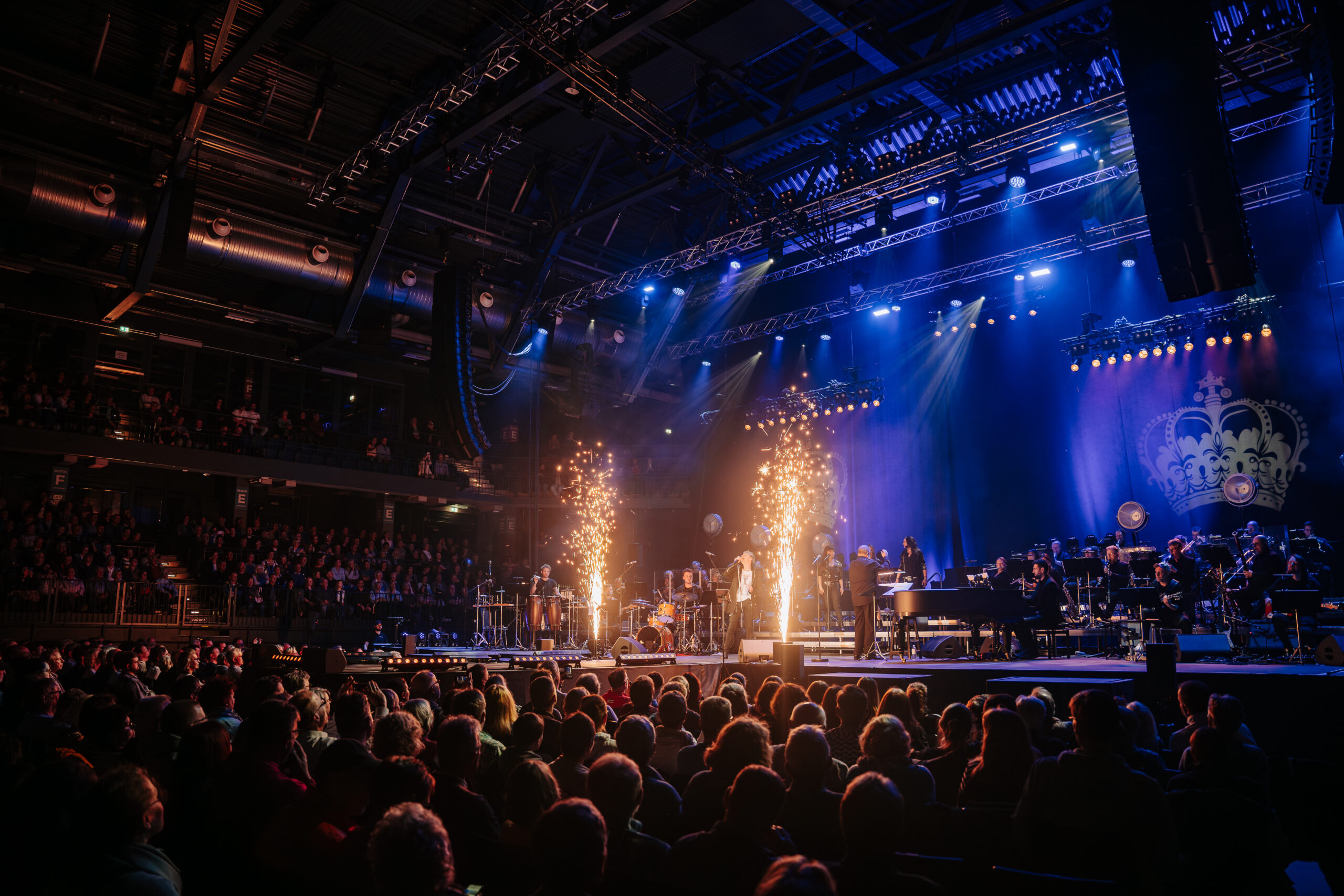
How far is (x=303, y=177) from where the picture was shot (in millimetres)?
15789

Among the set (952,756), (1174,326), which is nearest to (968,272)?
(1174,326)

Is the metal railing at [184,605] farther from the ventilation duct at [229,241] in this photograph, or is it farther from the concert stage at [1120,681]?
the concert stage at [1120,681]

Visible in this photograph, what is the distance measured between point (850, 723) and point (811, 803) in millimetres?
2279

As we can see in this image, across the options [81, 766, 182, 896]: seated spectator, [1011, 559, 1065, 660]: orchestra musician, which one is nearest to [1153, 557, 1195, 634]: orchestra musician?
[1011, 559, 1065, 660]: orchestra musician

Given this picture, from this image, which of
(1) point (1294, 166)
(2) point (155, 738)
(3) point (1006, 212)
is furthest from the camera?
(3) point (1006, 212)

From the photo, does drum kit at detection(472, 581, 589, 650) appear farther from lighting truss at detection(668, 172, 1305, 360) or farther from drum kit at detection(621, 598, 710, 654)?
lighting truss at detection(668, 172, 1305, 360)

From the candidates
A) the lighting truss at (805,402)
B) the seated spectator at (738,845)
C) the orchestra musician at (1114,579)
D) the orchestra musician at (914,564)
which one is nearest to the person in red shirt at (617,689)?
the seated spectator at (738,845)

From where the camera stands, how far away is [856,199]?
48.8ft

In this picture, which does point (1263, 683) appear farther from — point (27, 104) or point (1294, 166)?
point (27, 104)

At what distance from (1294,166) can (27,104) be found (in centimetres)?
2155

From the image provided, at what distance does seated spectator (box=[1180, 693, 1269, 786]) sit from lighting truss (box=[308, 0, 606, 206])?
9.80 metres

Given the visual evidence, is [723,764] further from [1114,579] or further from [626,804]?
[1114,579]

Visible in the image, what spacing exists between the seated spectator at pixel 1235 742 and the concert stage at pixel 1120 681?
276 centimetres

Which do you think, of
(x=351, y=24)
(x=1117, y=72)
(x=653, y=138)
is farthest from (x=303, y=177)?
(x=1117, y=72)
